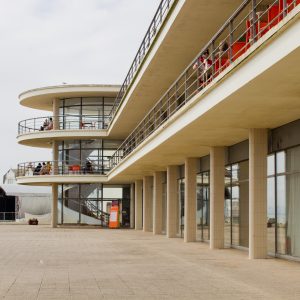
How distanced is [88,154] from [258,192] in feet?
94.8

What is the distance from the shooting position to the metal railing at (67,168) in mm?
46281

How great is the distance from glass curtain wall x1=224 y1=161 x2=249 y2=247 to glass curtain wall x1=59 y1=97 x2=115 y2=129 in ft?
76.0

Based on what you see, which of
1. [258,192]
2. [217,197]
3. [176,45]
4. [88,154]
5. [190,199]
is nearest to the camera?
[258,192]

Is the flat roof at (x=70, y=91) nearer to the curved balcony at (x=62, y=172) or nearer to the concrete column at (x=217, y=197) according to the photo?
the curved balcony at (x=62, y=172)

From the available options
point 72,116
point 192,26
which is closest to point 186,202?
point 192,26

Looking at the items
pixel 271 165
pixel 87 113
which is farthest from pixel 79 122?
pixel 271 165

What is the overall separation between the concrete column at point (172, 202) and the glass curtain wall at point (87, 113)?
15.5m

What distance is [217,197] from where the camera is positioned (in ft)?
76.6

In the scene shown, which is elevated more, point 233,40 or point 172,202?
point 233,40

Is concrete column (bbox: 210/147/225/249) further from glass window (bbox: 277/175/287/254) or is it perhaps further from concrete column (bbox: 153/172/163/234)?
concrete column (bbox: 153/172/163/234)

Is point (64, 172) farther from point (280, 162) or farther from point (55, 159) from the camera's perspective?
point (280, 162)

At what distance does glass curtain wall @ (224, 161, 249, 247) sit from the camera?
22609 mm

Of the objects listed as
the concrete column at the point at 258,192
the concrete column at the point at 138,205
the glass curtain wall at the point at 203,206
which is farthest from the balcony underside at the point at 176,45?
the concrete column at the point at 138,205

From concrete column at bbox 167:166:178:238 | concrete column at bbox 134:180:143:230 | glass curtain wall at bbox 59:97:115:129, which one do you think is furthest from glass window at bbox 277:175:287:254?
glass curtain wall at bbox 59:97:115:129
